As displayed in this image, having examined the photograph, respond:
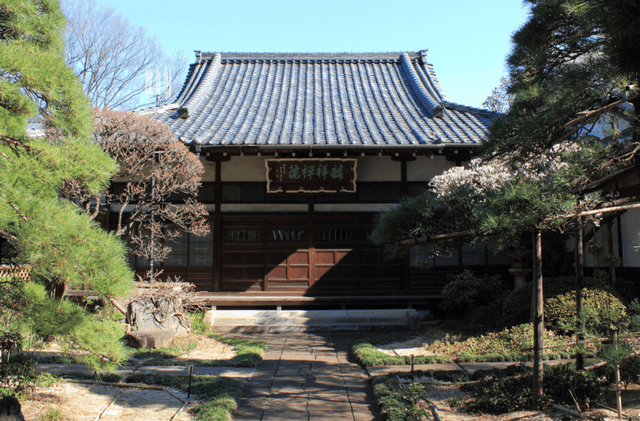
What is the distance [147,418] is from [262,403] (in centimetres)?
132

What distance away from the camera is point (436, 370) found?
20.7ft

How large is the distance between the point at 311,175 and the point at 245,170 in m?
1.76

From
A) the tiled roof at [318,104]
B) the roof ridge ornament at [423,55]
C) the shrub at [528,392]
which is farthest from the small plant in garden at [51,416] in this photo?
the roof ridge ornament at [423,55]

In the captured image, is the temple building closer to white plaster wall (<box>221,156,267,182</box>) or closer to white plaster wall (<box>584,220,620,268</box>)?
white plaster wall (<box>221,156,267,182</box>)

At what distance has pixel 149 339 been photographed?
791 cm

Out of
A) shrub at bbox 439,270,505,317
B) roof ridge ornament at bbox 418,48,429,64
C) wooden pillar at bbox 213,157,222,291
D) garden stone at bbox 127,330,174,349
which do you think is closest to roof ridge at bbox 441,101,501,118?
roof ridge ornament at bbox 418,48,429,64

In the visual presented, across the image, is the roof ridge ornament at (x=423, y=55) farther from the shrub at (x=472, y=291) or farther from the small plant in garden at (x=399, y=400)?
the small plant in garden at (x=399, y=400)

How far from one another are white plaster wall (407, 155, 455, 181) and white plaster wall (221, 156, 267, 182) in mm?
3818

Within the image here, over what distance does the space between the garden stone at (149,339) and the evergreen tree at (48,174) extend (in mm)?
3997

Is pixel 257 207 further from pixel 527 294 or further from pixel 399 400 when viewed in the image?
pixel 399 400

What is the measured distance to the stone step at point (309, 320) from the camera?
10352mm

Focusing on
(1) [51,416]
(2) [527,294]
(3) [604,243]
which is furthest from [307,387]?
(3) [604,243]

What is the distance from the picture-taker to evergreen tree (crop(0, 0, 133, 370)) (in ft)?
11.3

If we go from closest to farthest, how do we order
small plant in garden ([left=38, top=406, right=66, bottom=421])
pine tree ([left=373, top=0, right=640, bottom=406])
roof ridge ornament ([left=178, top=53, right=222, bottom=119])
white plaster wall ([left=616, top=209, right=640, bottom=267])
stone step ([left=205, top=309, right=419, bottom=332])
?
pine tree ([left=373, top=0, right=640, bottom=406])
small plant in garden ([left=38, top=406, right=66, bottom=421])
white plaster wall ([left=616, top=209, right=640, bottom=267])
stone step ([left=205, top=309, right=419, bottom=332])
roof ridge ornament ([left=178, top=53, right=222, bottom=119])
